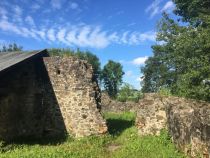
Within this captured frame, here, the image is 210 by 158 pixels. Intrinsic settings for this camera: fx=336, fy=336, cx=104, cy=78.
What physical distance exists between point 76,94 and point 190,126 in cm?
744

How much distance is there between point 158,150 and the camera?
468 inches

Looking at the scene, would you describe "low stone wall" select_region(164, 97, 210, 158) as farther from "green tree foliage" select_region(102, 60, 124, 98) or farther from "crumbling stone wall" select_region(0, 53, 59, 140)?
"green tree foliage" select_region(102, 60, 124, 98)

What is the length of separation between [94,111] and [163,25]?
19.9 m

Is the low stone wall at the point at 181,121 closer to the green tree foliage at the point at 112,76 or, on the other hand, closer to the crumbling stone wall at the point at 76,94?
the crumbling stone wall at the point at 76,94

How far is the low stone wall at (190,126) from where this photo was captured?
8984 millimetres

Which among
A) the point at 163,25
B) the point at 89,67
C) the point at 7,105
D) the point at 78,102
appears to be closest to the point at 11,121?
the point at 7,105

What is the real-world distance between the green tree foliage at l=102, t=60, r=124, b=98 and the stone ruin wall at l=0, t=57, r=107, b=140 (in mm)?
66422

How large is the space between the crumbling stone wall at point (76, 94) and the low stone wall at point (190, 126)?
14.5 ft

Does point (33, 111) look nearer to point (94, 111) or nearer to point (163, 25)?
point (94, 111)

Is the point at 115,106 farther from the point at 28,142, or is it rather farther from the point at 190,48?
the point at 28,142

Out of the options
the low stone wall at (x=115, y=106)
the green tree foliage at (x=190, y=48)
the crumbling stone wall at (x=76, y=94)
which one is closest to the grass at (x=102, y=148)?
the crumbling stone wall at (x=76, y=94)

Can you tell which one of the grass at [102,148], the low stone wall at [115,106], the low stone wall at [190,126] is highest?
the low stone wall at [115,106]

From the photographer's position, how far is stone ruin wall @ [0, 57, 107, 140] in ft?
52.3

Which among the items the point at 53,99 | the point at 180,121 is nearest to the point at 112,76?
the point at 53,99
